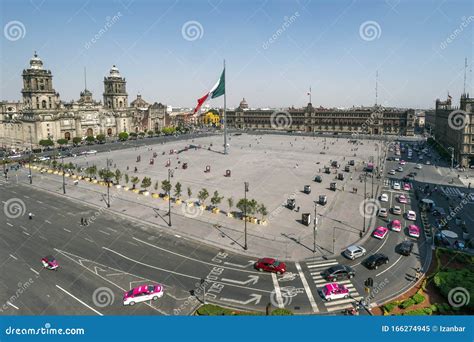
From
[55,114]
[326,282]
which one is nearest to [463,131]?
[326,282]

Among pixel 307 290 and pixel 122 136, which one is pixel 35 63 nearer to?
pixel 122 136

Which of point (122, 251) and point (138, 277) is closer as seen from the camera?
point (138, 277)

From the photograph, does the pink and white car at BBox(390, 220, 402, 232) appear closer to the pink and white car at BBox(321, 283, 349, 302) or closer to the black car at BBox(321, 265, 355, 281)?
the black car at BBox(321, 265, 355, 281)

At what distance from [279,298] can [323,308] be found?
330 centimetres

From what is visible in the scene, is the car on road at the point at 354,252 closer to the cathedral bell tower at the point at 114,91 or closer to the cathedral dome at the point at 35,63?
the cathedral dome at the point at 35,63

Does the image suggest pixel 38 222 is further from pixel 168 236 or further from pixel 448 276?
pixel 448 276

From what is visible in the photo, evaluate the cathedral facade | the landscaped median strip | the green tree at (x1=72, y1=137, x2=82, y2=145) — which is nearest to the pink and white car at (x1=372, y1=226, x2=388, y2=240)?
the landscaped median strip

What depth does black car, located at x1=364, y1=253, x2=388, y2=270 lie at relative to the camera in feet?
96.6

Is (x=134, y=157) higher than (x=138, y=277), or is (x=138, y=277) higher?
(x=134, y=157)

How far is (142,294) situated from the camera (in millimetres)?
24203

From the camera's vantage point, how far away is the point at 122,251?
1287 inches

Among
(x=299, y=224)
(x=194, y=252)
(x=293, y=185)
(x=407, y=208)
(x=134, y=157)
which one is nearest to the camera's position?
(x=194, y=252)

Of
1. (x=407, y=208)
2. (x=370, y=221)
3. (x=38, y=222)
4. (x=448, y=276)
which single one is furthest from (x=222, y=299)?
(x=407, y=208)

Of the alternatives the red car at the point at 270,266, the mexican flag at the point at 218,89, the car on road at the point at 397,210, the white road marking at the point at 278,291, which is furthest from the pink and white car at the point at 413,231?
the mexican flag at the point at 218,89
